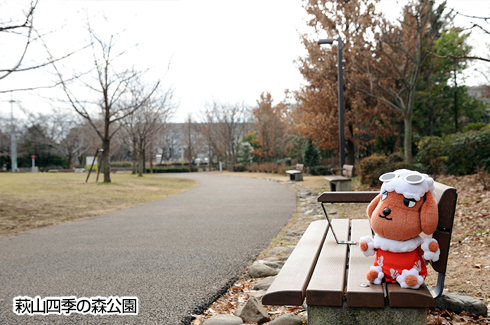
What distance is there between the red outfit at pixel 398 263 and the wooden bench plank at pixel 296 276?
0.48 meters

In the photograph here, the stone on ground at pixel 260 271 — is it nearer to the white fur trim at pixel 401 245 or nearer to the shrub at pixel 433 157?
the white fur trim at pixel 401 245

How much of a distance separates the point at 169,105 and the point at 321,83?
44.6 feet

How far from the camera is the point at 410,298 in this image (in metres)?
2.24

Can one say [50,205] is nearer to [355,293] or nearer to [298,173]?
[355,293]

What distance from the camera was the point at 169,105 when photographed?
98.7 ft

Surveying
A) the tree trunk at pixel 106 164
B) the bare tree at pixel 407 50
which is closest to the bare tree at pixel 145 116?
the tree trunk at pixel 106 164

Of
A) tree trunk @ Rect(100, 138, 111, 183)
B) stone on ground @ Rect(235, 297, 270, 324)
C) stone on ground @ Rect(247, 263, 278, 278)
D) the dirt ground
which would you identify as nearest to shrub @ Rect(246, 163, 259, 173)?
tree trunk @ Rect(100, 138, 111, 183)

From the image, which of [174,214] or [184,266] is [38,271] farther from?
[174,214]

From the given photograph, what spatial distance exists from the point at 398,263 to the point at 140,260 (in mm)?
3658

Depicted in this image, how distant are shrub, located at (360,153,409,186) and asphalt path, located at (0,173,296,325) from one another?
4332mm

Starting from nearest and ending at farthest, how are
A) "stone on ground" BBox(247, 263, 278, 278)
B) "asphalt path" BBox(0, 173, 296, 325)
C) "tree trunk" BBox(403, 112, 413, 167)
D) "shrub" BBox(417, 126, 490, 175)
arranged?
"asphalt path" BBox(0, 173, 296, 325) < "stone on ground" BBox(247, 263, 278, 278) < "shrub" BBox(417, 126, 490, 175) < "tree trunk" BBox(403, 112, 413, 167)

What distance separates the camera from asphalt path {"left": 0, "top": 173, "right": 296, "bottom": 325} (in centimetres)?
359

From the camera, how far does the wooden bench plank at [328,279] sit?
2.25 metres

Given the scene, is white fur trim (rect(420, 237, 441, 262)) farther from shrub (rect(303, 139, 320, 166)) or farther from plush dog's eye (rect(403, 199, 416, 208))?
shrub (rect(303, 139, 320, 166))
